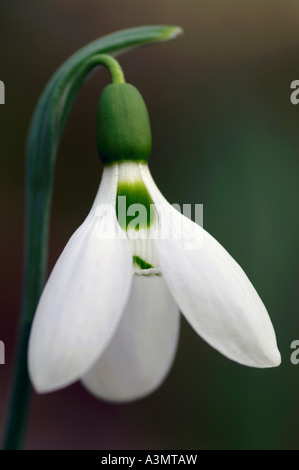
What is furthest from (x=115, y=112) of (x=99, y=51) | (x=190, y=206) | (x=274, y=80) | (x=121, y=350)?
(x=274, y=80)

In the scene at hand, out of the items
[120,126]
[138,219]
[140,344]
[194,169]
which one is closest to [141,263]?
[138,219]

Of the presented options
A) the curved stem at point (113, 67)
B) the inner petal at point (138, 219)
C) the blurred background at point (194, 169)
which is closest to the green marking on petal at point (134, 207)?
the inner petal at point (138, 219)

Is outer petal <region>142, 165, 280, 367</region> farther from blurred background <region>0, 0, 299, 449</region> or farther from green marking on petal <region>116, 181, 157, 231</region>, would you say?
blurred background <region>0, 0, 299, 449</region>

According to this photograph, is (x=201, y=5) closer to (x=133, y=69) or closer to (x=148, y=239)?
(x=133, y=69)

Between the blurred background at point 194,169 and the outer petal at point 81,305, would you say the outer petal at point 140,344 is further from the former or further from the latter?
the blurred background at point 194,169

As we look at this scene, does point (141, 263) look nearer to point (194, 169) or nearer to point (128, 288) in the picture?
point (128, 288)

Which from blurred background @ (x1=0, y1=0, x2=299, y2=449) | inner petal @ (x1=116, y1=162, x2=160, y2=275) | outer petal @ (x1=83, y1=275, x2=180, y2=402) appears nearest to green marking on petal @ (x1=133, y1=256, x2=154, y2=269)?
inner petal @ (x1=116, y1=162, x2=160, y2=275)
